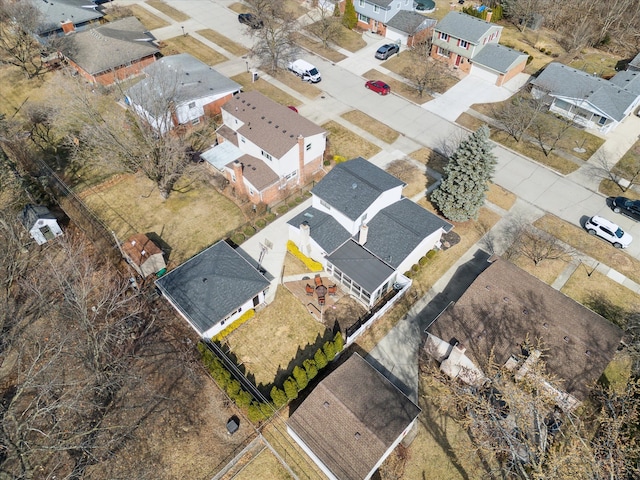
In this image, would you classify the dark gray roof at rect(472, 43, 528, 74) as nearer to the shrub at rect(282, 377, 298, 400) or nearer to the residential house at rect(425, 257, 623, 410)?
the residential house at rect(425, 257, 623, 410)

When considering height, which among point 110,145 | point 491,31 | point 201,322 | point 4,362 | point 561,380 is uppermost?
point 491,31

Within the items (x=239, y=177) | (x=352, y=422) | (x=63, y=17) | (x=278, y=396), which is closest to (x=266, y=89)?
(x=239, y=177)

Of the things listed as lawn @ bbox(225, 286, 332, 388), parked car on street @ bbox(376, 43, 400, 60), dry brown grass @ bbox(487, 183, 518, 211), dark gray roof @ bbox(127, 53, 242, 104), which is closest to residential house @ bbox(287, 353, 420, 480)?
lawn @ bbox(225, 286, 332, 388)

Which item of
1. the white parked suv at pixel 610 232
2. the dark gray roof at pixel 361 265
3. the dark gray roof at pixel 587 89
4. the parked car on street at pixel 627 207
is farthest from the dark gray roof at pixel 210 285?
the dark gray roof at pixel 587 89

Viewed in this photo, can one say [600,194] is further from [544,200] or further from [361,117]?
[361,117]

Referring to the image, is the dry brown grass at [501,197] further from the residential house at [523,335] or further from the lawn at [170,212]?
the lawn at [170,212]

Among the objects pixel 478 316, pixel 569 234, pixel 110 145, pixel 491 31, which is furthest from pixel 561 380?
pixel 491 31
